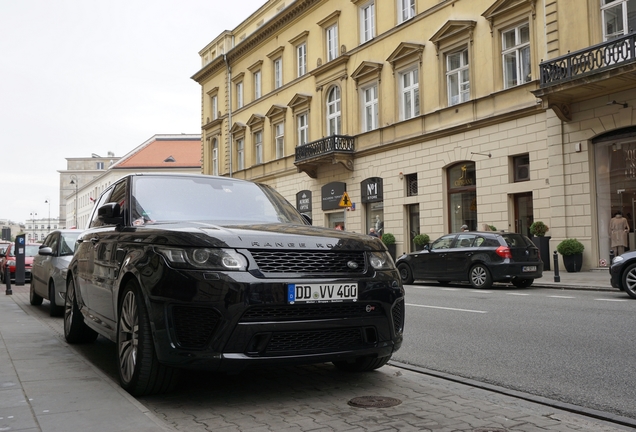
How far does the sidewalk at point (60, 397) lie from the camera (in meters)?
3.75

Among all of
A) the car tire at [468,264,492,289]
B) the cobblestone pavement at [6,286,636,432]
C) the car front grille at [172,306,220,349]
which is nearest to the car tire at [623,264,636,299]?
the car tire at [468,264,492,289]

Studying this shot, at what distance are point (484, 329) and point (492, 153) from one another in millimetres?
14749

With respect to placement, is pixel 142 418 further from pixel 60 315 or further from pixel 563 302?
pixel 563 302

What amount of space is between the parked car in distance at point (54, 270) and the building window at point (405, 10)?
62.4 feet

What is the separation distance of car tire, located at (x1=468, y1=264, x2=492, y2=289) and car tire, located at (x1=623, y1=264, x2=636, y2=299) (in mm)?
3989

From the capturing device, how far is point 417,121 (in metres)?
25.8

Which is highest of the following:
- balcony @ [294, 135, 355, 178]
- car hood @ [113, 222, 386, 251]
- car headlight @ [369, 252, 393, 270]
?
balcony @ [294, 135, 355, 178]

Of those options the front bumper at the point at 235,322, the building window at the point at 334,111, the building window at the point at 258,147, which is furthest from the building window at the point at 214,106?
the front bumper at the point at 235,322

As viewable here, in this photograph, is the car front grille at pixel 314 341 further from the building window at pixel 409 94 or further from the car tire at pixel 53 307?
the building window at pixel 409 94

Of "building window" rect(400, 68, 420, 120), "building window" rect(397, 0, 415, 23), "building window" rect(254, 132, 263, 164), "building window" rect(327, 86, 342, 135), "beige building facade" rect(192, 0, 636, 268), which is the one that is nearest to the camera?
"beige building facade" rect(192, 0, 636, 268)

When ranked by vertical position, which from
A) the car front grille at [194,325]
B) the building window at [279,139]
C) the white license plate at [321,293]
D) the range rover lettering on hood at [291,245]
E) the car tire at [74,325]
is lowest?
the car tire at [74,325]

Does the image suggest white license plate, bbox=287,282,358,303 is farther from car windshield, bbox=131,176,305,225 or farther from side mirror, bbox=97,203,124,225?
side mirror, bbox=97,203,124,225

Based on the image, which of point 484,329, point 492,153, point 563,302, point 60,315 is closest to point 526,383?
point 484,329

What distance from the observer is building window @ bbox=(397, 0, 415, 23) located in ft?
86.9
